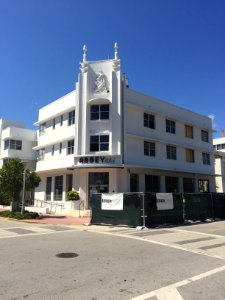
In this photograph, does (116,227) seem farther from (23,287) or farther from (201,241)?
(23,287)

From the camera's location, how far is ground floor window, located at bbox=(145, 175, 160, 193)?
103ft

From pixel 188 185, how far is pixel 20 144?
843 inches

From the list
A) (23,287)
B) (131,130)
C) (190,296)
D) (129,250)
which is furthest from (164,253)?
(131,130)

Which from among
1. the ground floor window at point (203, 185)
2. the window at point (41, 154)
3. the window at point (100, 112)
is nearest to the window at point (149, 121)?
the window at point (100, 112)

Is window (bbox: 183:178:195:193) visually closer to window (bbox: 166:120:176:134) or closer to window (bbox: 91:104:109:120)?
window (bbox: 166:120:176:134)

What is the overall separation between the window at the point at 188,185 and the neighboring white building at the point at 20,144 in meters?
19.0

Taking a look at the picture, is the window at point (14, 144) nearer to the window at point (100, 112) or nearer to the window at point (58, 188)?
the window at point (58, 188)

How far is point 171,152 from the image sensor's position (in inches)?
1361

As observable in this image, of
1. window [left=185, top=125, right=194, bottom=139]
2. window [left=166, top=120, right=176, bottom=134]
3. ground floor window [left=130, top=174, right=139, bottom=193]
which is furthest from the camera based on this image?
window [left=185, top=125, right=194, bottom=139]

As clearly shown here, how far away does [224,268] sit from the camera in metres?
8.21

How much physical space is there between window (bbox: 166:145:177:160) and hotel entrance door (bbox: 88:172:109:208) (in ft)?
29.1

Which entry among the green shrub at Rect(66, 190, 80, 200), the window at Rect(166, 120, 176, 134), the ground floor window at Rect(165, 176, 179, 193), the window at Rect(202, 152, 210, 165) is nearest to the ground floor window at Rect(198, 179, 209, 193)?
the window at Rect(202, 152, 210, 165)

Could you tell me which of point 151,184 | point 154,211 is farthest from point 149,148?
point 154,211

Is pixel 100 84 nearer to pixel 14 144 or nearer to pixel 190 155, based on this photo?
pixel 190 155
